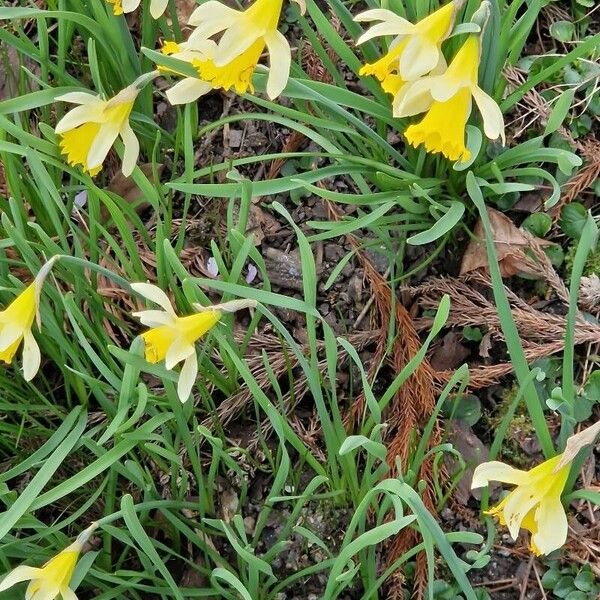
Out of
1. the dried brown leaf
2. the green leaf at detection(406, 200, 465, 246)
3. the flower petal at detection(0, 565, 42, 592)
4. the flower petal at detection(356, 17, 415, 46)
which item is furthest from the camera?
the dried brown leaf

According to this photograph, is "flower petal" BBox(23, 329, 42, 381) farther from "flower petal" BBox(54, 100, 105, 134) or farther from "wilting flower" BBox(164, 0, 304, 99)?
"wilting flower" BBox(164, 0, 304, 99)

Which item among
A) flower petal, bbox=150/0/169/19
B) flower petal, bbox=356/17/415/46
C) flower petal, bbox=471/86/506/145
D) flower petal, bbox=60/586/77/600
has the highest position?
flower petal, bbox=150/0/169/19

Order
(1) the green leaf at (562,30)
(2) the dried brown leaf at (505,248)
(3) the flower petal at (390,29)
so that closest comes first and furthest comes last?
(3) the flower petal at (390,29)
(2) the dried brown leaf at (505,248)
(1) the green leaf at (562,30)

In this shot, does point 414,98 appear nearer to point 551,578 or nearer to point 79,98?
point 79,98

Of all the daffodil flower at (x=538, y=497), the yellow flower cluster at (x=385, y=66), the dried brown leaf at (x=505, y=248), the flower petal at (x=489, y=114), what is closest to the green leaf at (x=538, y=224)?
the dried brown leaf at (x=505, y=248)

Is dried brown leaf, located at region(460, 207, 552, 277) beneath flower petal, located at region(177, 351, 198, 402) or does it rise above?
beneath

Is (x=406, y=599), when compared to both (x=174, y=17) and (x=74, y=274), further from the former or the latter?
(x=174, y=17)

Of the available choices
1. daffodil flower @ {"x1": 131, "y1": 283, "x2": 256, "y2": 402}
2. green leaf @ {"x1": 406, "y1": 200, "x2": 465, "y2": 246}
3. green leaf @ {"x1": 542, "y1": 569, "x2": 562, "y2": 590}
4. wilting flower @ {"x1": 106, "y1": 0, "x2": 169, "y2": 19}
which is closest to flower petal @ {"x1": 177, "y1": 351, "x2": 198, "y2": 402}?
daffodil flower @ {"x1": 131, "y1": 283, "x2": 256, "y2": 402}

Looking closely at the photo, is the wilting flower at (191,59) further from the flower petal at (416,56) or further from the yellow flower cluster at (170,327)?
the yellow flower cluster at (170,327)
